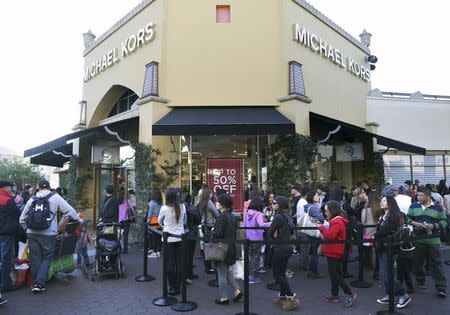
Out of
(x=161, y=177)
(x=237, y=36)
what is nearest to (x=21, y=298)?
(x=161, y=177)

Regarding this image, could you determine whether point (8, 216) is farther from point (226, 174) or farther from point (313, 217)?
point (226, 174)

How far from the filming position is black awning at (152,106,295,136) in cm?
1044

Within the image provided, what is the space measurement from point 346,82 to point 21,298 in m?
13.3

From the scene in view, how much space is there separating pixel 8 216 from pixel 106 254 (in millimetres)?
1799

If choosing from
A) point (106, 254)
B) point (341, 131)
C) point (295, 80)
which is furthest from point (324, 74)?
point (106, 254)

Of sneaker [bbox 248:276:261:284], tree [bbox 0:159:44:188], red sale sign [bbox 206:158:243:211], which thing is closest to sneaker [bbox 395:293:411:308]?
sneaker [bbox 248:276:261:284]

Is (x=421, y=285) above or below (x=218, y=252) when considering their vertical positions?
below

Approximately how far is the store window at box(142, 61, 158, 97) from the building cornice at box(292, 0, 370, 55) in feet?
16.6

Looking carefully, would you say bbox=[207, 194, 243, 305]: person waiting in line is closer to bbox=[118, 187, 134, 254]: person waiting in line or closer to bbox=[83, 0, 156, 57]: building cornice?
bbox=[118, 187, 134, 254]: person waiting in line

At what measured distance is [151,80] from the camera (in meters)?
11.7

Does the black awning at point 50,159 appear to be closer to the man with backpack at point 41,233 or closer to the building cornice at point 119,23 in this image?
the building cornice at point 119,23

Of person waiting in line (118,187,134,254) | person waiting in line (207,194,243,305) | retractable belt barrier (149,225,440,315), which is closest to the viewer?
retractable belt barrier (149,225,440,315)

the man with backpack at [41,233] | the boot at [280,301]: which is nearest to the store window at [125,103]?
the man with backpack at [41,233]

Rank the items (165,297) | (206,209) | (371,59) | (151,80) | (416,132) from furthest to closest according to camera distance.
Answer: (416,132) → (371,59) → (151,80) → (206,209) → (165,297)
